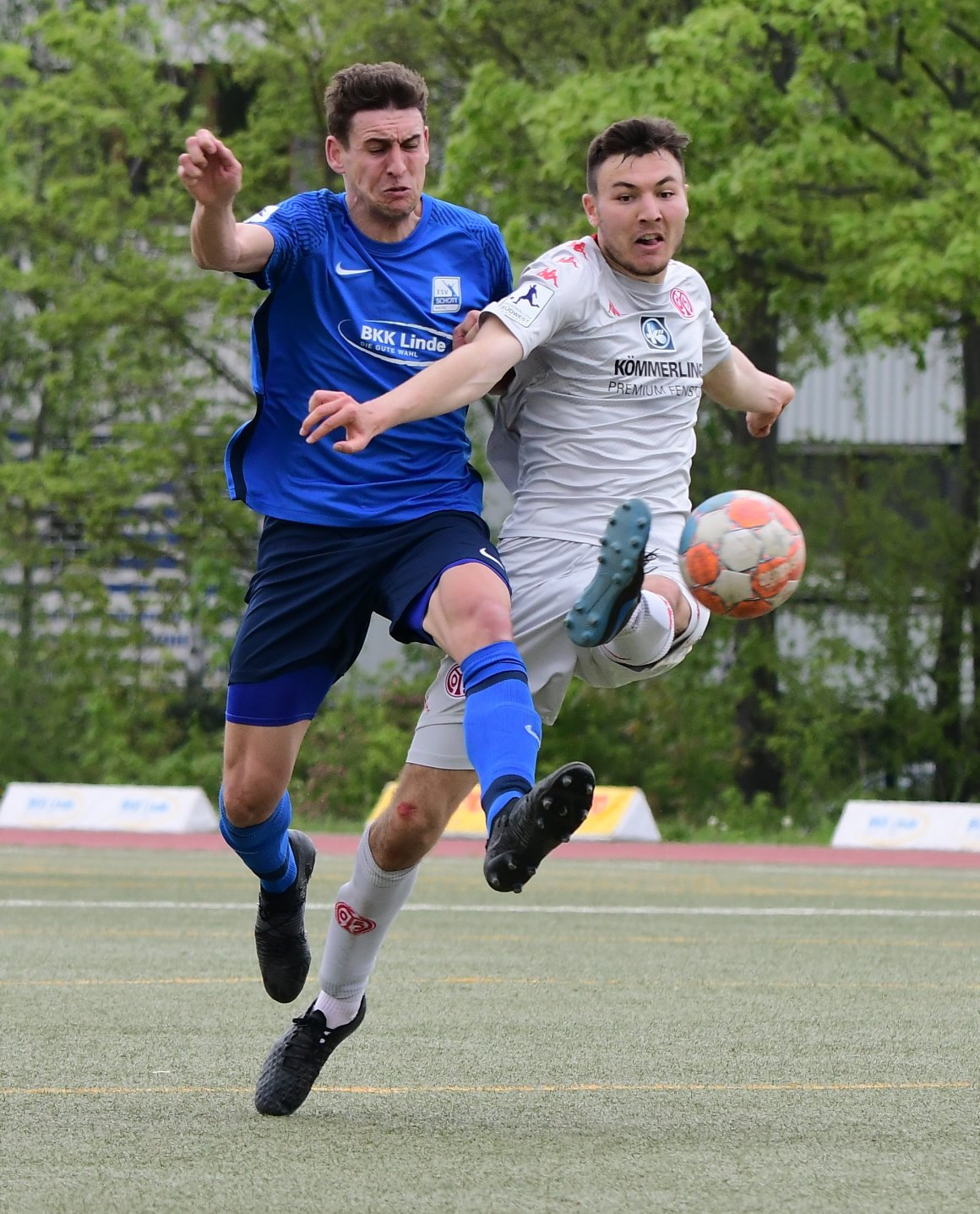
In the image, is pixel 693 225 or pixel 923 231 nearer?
pixel 923 231

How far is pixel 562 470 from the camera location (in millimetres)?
5129

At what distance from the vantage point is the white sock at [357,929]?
503 cm

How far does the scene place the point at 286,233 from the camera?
502 cm

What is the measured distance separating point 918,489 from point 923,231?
4.80 m

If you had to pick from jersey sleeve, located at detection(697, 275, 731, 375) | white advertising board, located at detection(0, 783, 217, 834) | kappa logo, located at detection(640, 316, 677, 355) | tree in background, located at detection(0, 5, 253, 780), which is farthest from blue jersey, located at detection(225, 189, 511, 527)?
tree in background, located at detection(0, 5, 253, 780)

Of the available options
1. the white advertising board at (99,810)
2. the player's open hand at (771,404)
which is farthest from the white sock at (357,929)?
the white advertising board at (99,810)

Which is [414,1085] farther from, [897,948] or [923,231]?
[923,231]

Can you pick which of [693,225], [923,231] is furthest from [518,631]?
[693,225]

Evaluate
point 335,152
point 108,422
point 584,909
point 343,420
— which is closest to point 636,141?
point 335,152

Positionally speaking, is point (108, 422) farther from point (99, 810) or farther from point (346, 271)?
point (346, 271)

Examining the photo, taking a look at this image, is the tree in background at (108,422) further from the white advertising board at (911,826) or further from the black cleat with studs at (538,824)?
the black cleat with studs at (538,824)

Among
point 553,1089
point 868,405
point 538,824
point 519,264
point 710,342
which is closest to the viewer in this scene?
point 538,824

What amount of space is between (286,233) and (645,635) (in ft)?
4.39

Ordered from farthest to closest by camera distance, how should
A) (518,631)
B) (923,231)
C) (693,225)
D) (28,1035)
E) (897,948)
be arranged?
(693,225)
(923,231)
(897,948)
(28,1035)
(518,631)
